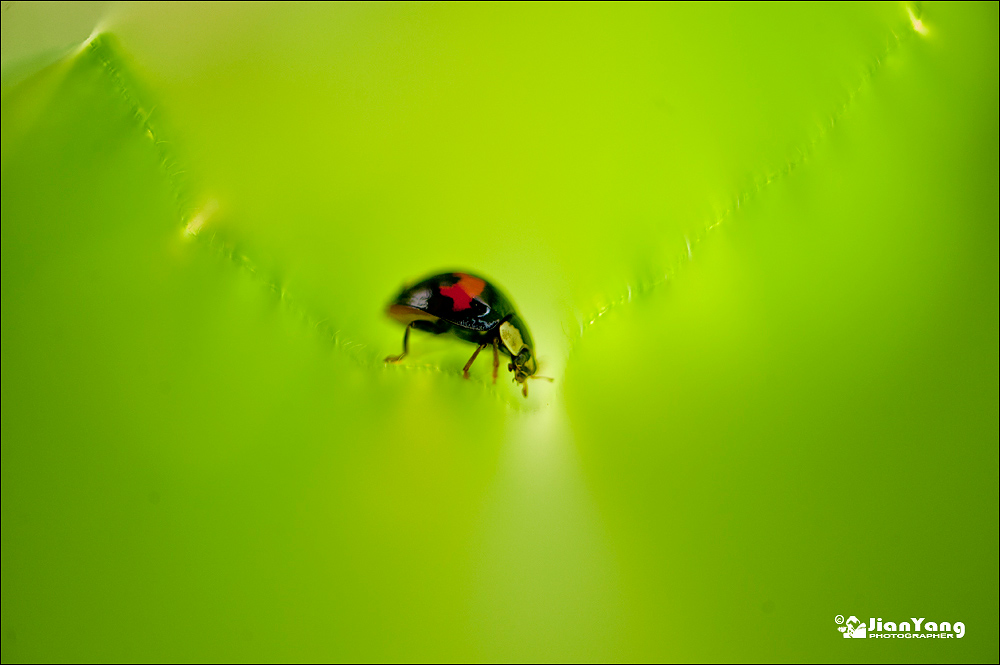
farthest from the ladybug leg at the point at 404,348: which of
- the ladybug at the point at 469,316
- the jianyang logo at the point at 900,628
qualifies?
the jianyang logo at the point at 900,628

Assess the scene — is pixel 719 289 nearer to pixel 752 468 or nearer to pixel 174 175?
pixel 752 468

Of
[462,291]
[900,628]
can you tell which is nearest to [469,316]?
[462,291]

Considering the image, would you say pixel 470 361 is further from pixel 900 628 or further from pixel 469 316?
pixel 900 628

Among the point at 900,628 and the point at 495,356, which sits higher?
the point at 495,356

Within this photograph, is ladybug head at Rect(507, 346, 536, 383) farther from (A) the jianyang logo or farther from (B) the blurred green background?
(A) the jianyang logo

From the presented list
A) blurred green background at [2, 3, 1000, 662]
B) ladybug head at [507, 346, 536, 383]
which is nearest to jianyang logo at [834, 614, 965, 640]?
blurred green background at [2, 3, 1000, 662]

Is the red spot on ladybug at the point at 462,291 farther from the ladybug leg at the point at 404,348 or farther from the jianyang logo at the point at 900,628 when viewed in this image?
the jianyang logo at the point at 900,628
